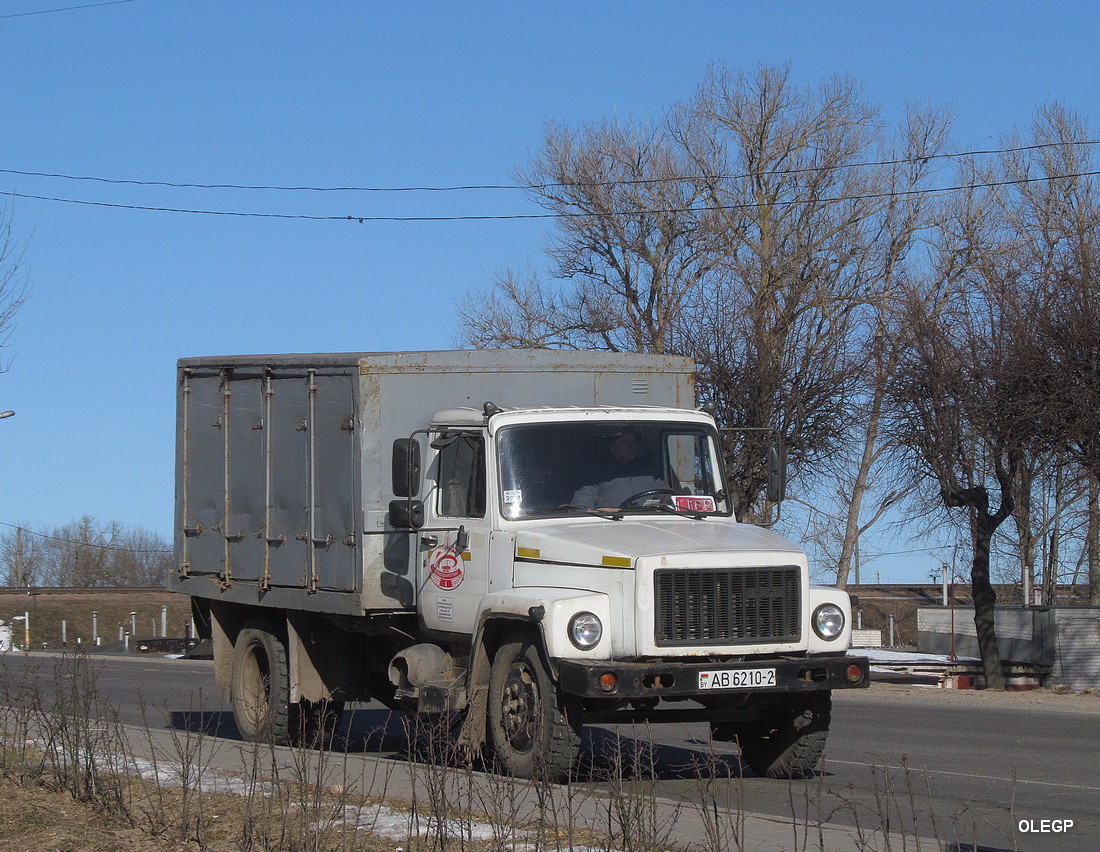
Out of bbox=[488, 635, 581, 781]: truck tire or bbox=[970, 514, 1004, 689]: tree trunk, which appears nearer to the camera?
bbox=[488, 635, 581, 781]: truck tire

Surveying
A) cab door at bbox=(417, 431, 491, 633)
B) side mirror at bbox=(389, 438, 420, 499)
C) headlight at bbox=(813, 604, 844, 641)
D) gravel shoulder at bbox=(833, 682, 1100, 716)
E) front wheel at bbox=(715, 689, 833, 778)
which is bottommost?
gravel shoulder at bbox=(833, 682, 1100, 716)

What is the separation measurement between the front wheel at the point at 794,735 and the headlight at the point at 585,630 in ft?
4.85

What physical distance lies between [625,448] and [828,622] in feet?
6.53

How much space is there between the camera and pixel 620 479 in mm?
10453

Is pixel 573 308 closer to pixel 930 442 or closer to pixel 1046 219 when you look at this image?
pixel 1046 219

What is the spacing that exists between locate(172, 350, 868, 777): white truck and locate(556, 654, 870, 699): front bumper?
0.01 meters

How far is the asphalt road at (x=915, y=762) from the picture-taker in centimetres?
764

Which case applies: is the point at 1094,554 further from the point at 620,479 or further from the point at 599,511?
the point at 599,511

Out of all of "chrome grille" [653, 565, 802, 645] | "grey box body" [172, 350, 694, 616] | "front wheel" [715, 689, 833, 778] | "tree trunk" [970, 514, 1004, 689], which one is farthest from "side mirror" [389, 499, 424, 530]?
"tree trunk" [970, 514, 1004, 689]

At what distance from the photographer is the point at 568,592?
9469 mm

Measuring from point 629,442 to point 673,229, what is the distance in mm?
28582

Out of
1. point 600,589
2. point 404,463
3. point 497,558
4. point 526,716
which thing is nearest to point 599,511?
point 497,558

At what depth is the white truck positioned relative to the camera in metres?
9.19

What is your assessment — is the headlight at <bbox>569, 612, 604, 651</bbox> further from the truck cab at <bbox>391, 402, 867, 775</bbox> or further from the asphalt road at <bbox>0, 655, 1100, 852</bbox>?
the asphalt road at <bbox>0, 655, 1100, 852</bbox>
